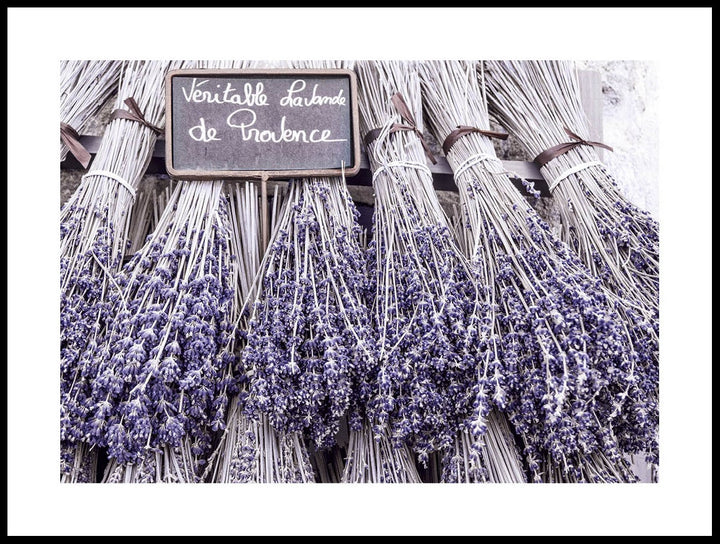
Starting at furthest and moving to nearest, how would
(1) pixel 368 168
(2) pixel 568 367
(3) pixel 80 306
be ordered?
1. (1) pixel 368 168
2. (3) pixel 80 306
3. (2) pixel 568 367

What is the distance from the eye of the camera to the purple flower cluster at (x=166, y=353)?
43.7 inches

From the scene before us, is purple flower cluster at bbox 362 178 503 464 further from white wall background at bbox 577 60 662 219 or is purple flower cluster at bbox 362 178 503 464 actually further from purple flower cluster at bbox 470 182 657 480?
white wall background at bbox 577 60 662 219

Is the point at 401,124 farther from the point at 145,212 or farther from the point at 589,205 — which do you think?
the point at 145,212

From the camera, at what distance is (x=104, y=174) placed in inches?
53.8

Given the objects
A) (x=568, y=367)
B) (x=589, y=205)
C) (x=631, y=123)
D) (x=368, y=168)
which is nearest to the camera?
(x=568, y=367)

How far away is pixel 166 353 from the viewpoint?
45.7 inches

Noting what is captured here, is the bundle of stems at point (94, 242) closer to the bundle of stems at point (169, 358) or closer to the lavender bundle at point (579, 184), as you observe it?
the bundle of stems at point (169, 358)

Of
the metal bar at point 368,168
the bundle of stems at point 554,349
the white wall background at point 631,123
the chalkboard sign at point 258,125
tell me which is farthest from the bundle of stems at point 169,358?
the white wall background at point 631,123

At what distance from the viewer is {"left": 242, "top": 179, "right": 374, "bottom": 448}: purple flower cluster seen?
113cm

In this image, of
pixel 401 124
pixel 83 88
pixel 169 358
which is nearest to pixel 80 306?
pixel 169 358

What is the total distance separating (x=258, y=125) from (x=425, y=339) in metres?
0.68

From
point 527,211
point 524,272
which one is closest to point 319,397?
point 524,272

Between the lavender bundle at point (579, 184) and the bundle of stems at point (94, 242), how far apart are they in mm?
922
